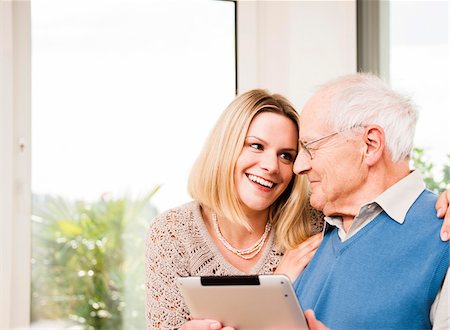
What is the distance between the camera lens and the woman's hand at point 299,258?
7.33 ft

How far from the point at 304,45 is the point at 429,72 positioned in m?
0.55

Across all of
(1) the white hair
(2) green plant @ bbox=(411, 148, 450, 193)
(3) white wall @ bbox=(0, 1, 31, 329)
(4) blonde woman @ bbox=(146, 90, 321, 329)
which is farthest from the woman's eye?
(3) white wall @ bbox=(0, 1, 31, 329)

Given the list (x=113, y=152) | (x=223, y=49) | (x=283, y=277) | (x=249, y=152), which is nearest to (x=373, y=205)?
(x=283, y=277)

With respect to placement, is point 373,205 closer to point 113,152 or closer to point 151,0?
point 113,152

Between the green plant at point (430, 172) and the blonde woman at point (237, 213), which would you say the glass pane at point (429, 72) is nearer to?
the green plant at point (430, 172)

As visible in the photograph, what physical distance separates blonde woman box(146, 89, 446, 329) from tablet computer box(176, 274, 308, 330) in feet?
1.30

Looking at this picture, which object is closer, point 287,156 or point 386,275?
point 386,275

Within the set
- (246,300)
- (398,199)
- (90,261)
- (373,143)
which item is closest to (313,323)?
(246,300)

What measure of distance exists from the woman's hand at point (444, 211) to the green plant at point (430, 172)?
1019 mm

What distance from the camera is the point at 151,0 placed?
11.0 feet

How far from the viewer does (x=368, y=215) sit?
6.66ft

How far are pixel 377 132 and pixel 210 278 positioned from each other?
→ 583mm

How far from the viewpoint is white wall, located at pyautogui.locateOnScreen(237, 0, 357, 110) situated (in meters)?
3.25

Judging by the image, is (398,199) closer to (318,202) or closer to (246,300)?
(318,202)
